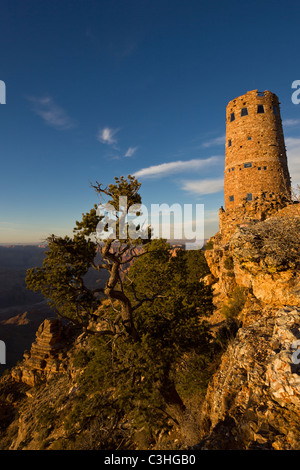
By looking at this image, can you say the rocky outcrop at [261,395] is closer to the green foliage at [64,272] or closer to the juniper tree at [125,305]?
the juniper tree at [125,305]

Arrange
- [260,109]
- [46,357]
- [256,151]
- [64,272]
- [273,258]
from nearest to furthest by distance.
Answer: [273,258], [64,272], [46,357], [256,151], [260,109]

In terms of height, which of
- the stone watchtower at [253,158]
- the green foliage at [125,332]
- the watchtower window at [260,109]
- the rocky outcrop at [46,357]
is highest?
Answer: the watchtower window at [260,109]

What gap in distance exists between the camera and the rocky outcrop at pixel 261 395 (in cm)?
470

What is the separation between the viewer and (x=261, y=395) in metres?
5.68

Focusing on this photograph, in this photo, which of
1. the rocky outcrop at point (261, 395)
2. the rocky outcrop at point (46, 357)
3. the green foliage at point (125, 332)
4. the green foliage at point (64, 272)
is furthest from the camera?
the rocky outcrop at point (46, 357)

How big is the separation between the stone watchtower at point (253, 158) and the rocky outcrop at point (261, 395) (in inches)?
977

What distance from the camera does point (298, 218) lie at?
9.64m

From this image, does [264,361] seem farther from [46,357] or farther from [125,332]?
[46,357]

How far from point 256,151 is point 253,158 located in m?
1.14

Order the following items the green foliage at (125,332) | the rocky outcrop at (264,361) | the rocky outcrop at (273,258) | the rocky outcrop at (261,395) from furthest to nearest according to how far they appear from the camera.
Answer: the green foliage at (125,332), the rocky outcrop at (273,258), the rocky outcrop at (264,361), the rocky outcrop at (261,395)

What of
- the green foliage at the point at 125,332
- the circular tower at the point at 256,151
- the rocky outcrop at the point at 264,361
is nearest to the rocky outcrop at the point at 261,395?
the rocky outcrop at the point at 264,361

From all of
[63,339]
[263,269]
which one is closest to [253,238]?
[263,269]

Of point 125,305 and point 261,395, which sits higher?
point 125,305

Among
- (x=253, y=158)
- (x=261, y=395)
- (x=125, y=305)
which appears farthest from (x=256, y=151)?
(x=261, y=395)
